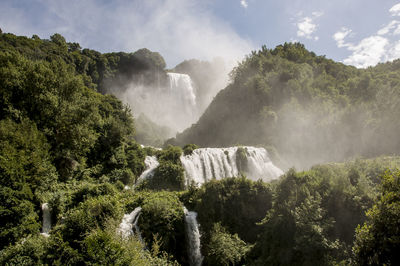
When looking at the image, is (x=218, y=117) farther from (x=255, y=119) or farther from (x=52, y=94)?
(x=52, y=94)

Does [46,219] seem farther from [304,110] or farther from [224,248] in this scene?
[304,110]

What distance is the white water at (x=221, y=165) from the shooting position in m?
25.7

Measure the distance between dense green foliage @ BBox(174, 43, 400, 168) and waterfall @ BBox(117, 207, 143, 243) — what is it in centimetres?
2959

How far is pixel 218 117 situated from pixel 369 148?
30.4m

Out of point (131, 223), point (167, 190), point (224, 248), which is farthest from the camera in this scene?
point (167, 190)

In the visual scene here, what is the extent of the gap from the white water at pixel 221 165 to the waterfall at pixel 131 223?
35.9ft

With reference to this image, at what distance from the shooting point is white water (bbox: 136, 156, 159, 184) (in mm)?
24069

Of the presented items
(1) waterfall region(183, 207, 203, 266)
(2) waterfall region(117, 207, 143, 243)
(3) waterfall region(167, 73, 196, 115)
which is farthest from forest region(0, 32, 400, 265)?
(3) waterfall region(167, 73, 196, 115)

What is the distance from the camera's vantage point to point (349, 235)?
948cm

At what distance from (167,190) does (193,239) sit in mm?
8410

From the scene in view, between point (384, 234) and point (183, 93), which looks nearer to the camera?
point (384, 234)

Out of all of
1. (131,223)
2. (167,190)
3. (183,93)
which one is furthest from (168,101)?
(131,223)

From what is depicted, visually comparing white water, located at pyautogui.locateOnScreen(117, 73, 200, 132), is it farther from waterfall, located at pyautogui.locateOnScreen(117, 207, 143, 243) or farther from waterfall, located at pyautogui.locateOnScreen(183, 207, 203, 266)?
waterfall, located at pyautogui.locateOnScreen(183, 207, 203, 266)

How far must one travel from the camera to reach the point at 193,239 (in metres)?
13.0
